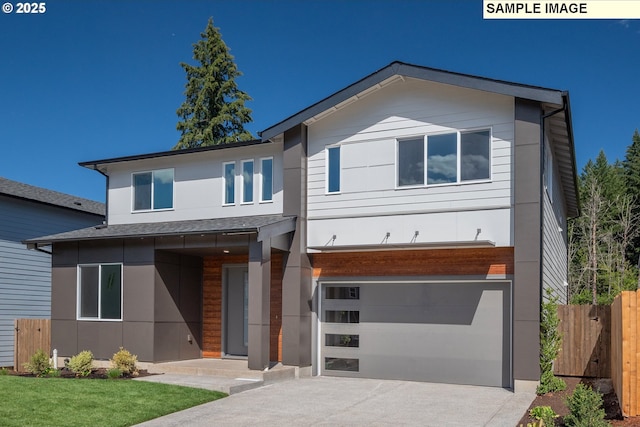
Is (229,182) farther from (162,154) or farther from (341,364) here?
(341,364)

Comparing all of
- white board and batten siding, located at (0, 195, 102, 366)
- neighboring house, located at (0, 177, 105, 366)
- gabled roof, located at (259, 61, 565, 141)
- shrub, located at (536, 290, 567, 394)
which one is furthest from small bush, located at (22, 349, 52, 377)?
shrub, located at (536, 290, 567, 394)

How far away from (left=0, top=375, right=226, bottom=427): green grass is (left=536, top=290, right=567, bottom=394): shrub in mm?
6389

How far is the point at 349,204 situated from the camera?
14.3 m

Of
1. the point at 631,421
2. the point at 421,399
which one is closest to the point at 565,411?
the point at 631,421

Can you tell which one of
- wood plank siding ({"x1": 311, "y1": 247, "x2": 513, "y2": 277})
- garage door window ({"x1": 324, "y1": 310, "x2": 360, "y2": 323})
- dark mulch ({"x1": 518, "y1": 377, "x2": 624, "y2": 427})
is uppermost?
wood plank siding ({"x1": 311, "y1": 247, "x2": 513, "y2": 277})

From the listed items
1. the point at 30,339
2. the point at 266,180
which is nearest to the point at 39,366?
the point at 30,339

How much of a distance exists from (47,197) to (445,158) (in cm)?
1501

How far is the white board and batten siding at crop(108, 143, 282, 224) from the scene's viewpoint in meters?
15.8

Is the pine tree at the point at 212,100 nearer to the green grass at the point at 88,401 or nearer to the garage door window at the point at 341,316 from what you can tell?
the garage door window at the point at 341,316

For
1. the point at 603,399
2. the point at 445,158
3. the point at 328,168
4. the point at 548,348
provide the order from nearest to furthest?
1. the point at 603,399
2. the point at 548,348
3. the point at 445,158
4. the point at 328,168

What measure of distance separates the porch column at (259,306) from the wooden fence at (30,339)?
21.4ft

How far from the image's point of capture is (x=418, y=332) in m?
13.8

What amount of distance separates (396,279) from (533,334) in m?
3.34

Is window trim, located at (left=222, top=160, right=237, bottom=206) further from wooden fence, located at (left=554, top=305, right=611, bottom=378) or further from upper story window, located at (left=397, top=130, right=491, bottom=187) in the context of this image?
wooden fence, located at (left=554, top=305, right=611, bottom=378)
